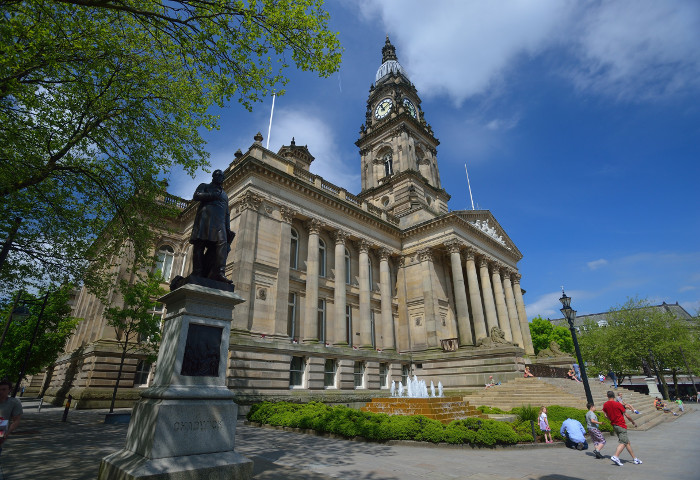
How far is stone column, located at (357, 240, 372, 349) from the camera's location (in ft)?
84.0

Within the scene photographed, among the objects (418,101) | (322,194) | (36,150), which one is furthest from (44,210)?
(418,101)

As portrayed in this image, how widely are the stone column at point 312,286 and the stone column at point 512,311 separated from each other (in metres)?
21.9

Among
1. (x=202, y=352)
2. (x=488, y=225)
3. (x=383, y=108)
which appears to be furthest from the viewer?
(x=383, y=108)

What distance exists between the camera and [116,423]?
1395 centimetres

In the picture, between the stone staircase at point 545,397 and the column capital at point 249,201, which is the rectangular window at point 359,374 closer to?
the stone staircase at point 545,397

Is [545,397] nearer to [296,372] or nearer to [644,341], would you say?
[296,372]

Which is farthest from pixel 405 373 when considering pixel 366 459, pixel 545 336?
pixel 545 336

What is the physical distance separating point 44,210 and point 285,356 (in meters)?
13.2

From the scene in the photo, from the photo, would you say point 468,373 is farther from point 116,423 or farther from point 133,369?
point 133,369

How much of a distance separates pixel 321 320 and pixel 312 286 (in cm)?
317

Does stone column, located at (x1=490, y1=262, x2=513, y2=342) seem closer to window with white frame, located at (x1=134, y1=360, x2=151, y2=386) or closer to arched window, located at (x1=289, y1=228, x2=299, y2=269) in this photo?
arched window, located at (x1=289, y1=228, x2=299, y2=269)

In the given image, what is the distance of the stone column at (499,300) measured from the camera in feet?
107

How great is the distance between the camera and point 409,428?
11070mm

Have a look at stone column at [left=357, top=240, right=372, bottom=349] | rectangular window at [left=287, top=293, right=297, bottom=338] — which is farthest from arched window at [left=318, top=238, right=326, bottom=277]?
rectangular window at [left=287, top=293, right=297, bottom=338]
